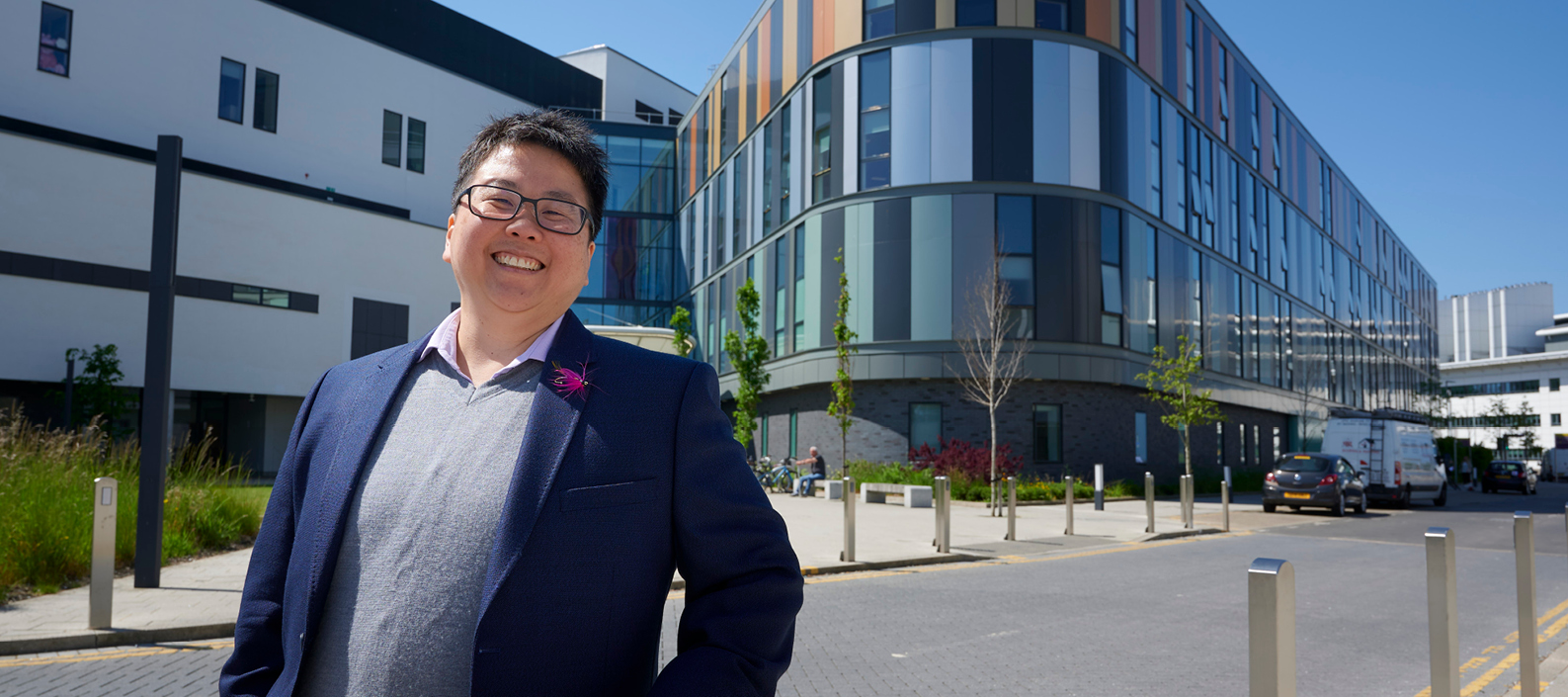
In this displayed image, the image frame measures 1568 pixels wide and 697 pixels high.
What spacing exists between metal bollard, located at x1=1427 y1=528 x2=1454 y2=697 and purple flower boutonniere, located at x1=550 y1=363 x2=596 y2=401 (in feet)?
14.2

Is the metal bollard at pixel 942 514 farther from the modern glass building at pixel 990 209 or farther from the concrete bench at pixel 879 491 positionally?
the modern glass building at pixel 990 209

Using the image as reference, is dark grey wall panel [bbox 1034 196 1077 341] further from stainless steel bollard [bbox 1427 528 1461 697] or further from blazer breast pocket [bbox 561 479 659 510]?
blazer breast pocket [bbox 561 479 659 510]

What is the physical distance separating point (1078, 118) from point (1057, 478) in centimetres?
1048

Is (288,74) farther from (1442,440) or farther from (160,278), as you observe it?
(1442,440)

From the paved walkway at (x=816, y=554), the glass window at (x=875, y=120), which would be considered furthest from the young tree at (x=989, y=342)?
the glass window at (x=875, y=120)

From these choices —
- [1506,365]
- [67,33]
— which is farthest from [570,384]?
[1506,365]

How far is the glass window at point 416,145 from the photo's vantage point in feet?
127

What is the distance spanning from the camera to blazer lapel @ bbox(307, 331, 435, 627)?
1.81 metres

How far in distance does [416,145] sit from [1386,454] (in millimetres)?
35939

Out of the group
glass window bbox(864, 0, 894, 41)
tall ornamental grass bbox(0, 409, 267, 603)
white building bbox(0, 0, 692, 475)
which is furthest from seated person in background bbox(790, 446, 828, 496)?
white building bbox(0, 0, 692, 475)

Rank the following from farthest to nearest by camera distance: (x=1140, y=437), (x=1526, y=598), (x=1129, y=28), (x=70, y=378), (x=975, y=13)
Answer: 1. (x=1140, y=437)
2. (x=1129, y=28)
3. (x=975, y=13)
4. (x=70, y=378)
5. (x=1526, y=598)

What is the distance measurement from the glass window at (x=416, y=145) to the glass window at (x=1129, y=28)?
1076 inches

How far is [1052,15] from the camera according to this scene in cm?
2781

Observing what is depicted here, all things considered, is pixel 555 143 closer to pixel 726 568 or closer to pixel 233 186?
pixel 726 568
